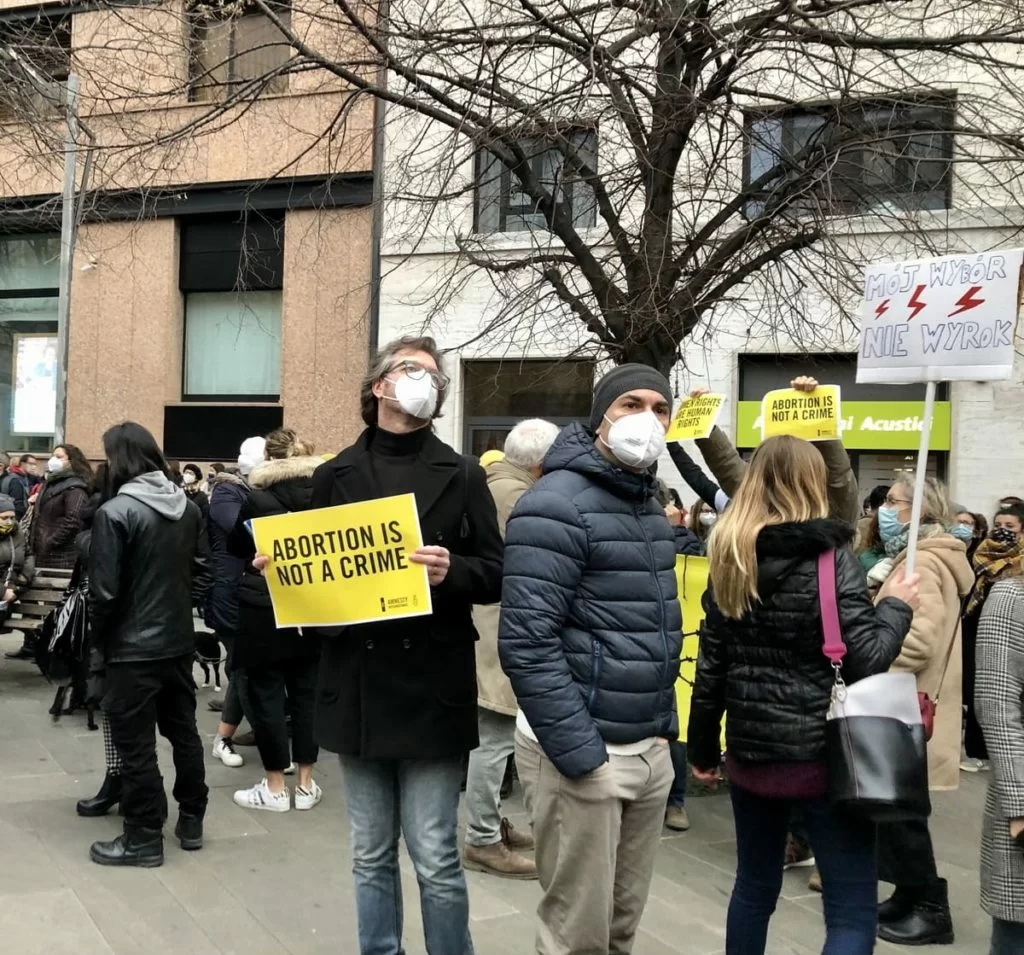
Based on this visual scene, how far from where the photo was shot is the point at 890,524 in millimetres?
5434

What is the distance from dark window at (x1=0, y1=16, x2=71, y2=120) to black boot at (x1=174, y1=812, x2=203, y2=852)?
4715 mm

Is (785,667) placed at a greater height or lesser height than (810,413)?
lesser

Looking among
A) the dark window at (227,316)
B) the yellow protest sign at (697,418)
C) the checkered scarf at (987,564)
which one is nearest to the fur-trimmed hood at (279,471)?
the yellow protest sign at (697,418)

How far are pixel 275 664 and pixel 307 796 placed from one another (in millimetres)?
742

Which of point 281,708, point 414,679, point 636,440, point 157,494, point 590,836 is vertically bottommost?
point 281,708

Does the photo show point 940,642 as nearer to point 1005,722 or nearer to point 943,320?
point 1005,722

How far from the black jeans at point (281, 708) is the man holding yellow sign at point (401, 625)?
7.41 feet

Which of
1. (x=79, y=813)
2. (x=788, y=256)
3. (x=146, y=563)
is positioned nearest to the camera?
(x=146, y=563)

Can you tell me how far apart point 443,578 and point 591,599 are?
0.44 metres

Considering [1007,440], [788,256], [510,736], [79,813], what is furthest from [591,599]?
[1007,440]

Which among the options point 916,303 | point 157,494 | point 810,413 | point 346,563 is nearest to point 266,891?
point 157,494

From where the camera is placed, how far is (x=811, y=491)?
3062 millimetres

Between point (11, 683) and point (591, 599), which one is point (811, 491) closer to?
point (591, 599)

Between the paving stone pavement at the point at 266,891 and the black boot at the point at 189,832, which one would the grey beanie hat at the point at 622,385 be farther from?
the black boot at the point at 189,832
